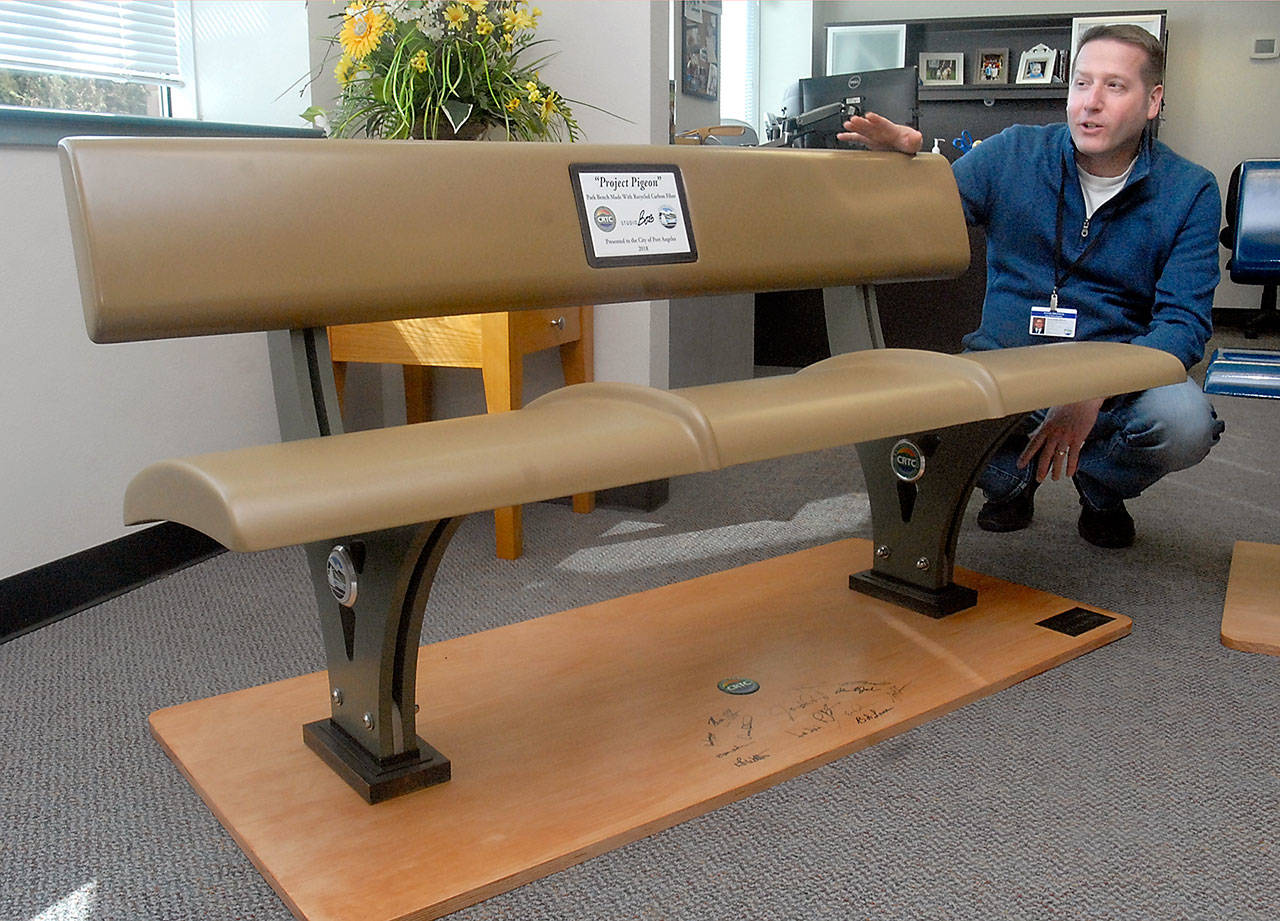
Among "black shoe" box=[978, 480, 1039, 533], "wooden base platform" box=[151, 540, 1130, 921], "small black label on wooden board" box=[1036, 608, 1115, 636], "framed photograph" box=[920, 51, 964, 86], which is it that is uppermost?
"framed photograph" box=[920, 51, 964, 86]

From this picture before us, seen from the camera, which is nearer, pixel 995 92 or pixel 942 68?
pixel 995 92

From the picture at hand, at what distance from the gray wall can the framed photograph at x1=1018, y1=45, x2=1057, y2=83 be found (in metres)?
0.29

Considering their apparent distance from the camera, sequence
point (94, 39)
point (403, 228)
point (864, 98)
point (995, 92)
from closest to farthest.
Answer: point (403, 228), point (94, 39), point (864, 98), point (995, 92)

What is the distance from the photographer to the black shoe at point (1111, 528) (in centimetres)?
232

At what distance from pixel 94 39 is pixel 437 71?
0.68 metres

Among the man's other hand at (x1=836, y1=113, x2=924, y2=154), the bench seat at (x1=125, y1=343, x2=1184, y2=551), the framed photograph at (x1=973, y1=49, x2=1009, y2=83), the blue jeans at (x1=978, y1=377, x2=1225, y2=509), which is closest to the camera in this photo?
the bench seat at (x1=125, y1=343, x2=1184, y2=551)

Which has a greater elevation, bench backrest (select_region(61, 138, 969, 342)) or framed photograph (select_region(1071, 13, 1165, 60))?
framed photograph (select_region(1071, 13, 1165, 60))

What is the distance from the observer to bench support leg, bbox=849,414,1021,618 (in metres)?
1.80

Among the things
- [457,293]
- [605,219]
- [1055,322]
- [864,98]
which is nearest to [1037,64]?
[864,98]

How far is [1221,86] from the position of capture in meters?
6.85

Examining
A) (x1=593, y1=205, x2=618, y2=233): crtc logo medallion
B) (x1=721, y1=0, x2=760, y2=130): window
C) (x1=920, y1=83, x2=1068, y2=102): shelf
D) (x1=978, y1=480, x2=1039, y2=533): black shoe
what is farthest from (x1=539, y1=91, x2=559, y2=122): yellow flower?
(x1=920, y1=83, x2=1068, y2=102): shelf

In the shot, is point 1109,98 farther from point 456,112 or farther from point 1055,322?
point 456,112

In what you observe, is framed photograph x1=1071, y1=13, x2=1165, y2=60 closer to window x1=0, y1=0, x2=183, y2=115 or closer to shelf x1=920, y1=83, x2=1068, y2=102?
shelf x1=920, y1=83, x2=1068, y2=102

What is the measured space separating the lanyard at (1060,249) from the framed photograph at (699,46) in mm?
1685
